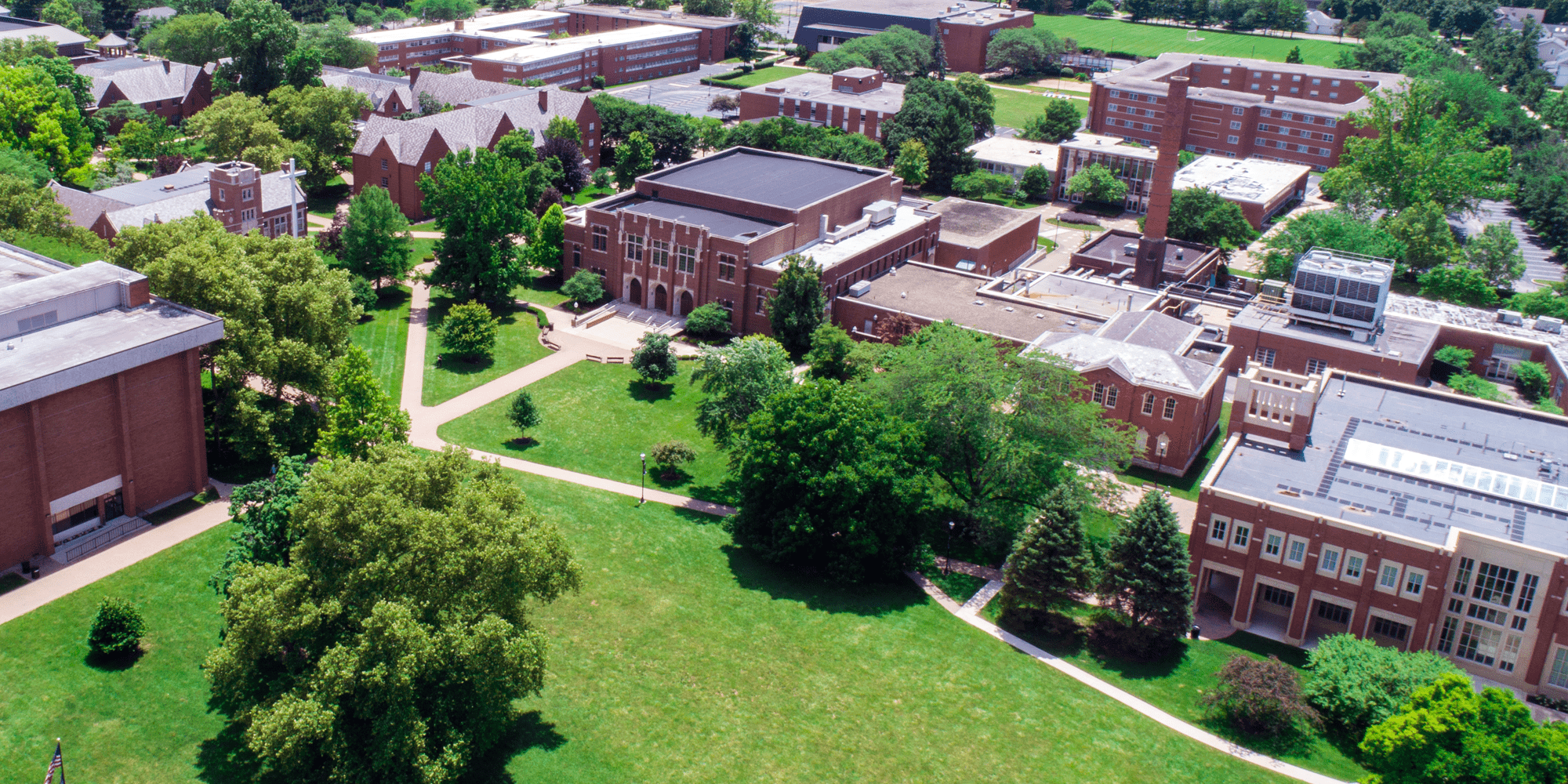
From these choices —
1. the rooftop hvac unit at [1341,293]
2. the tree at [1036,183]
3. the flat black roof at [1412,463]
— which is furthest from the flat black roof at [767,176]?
the flat black roof at [1412,463]

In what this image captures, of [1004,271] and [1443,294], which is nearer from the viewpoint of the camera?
[1443,294]

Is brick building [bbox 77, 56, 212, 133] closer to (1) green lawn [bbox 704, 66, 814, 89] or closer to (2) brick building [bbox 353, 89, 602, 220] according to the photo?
(2) brick building [bbox 353, 89, 602, 220]

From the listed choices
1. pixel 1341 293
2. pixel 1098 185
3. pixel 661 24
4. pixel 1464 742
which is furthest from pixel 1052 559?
pixel 661 24

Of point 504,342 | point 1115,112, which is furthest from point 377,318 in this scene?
point 1115,112

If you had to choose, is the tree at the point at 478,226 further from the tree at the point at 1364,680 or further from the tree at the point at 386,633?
the tree at the point at 1364,680

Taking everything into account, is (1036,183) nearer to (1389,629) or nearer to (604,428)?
(604,428)

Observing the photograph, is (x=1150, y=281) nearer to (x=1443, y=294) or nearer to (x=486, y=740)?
(x=1443, y=294)
